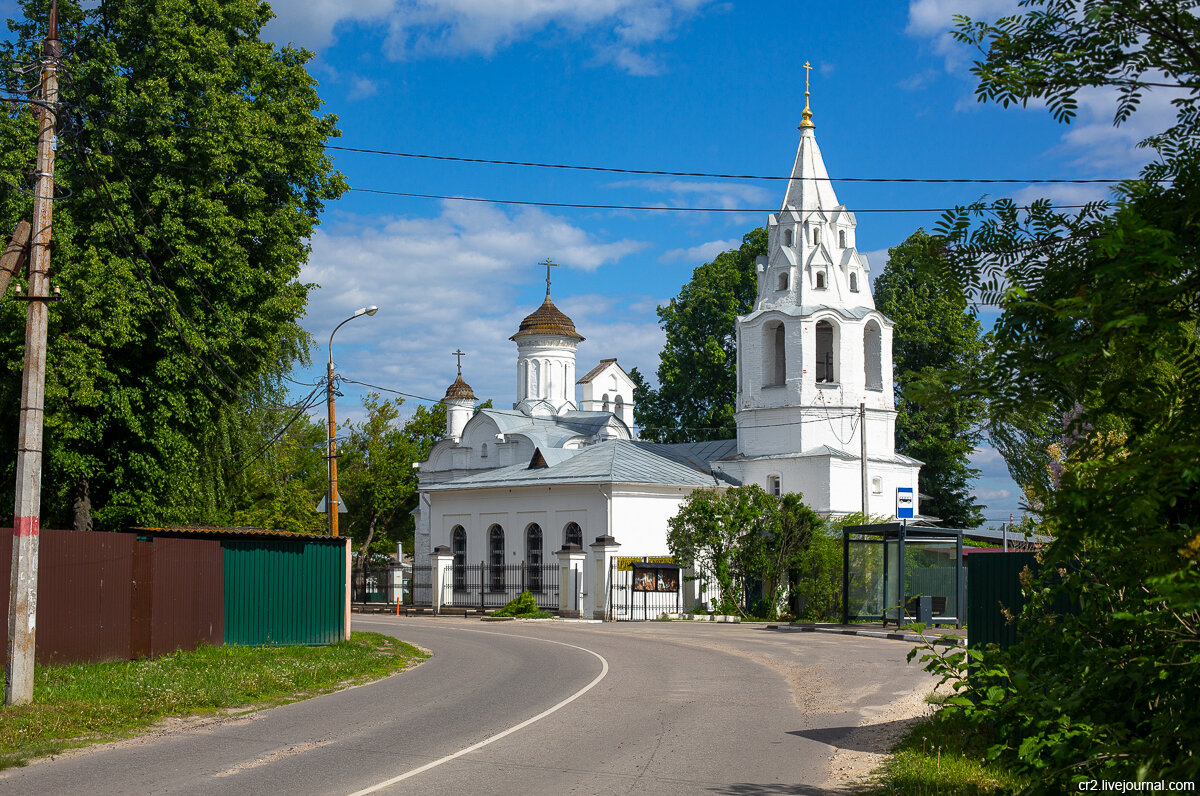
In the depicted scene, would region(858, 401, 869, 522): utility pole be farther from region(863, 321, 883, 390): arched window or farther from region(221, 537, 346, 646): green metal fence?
region(221, 537, 346, 646): green metal fence

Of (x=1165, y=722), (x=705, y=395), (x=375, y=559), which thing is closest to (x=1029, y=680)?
(x=1165, y=722)

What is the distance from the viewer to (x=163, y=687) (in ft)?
46.7

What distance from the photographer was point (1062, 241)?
5391 mm

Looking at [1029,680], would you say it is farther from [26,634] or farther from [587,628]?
[587,628]

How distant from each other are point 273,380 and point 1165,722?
26959 millimetres

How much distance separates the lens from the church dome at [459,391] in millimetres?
64875

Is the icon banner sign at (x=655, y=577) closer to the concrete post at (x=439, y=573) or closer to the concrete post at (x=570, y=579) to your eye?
the concrete post at (x=570, y=579)

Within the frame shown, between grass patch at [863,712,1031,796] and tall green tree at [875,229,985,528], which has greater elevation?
tall green tree at [875,229,985,528]

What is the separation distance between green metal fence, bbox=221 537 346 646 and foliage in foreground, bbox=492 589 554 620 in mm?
16659

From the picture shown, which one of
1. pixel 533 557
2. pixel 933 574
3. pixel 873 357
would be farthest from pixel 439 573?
pixel 933 574

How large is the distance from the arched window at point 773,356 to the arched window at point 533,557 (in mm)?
11271

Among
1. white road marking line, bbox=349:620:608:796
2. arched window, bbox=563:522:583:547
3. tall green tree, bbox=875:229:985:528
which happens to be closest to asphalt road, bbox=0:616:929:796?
white road marking line, bbox=349:620:608:796

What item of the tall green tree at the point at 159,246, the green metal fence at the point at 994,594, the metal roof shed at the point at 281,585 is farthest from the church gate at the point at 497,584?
the green metal fence at the point at 994,594

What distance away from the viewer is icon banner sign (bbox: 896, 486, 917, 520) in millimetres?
37000
